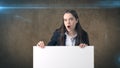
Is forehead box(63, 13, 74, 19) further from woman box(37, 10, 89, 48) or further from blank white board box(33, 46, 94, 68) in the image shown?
blank white board box(33, 46, 94, 68)

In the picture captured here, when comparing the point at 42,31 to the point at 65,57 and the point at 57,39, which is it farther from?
the point at 65,57

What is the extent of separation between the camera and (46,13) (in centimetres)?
218

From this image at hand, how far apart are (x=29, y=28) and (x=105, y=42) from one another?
0.81 m

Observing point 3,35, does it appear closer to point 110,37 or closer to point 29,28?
point 29,28

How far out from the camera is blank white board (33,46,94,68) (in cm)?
195

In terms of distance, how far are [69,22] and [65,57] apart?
1.25 ft

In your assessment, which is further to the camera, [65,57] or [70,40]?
[70,40]

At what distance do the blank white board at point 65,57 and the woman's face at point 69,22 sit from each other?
0.82 feet

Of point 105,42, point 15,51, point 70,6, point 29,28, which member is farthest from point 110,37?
point 15,51

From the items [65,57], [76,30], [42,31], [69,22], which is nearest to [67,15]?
[69,22]

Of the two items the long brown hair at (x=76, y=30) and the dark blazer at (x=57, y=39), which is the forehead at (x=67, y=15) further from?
the dark blazer at (x=57, y=39)

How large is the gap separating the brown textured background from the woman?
0.16ft

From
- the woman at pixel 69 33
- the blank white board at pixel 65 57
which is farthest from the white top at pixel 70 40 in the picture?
the blank white board at pixel 65 57

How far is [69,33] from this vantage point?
7.02 ft
